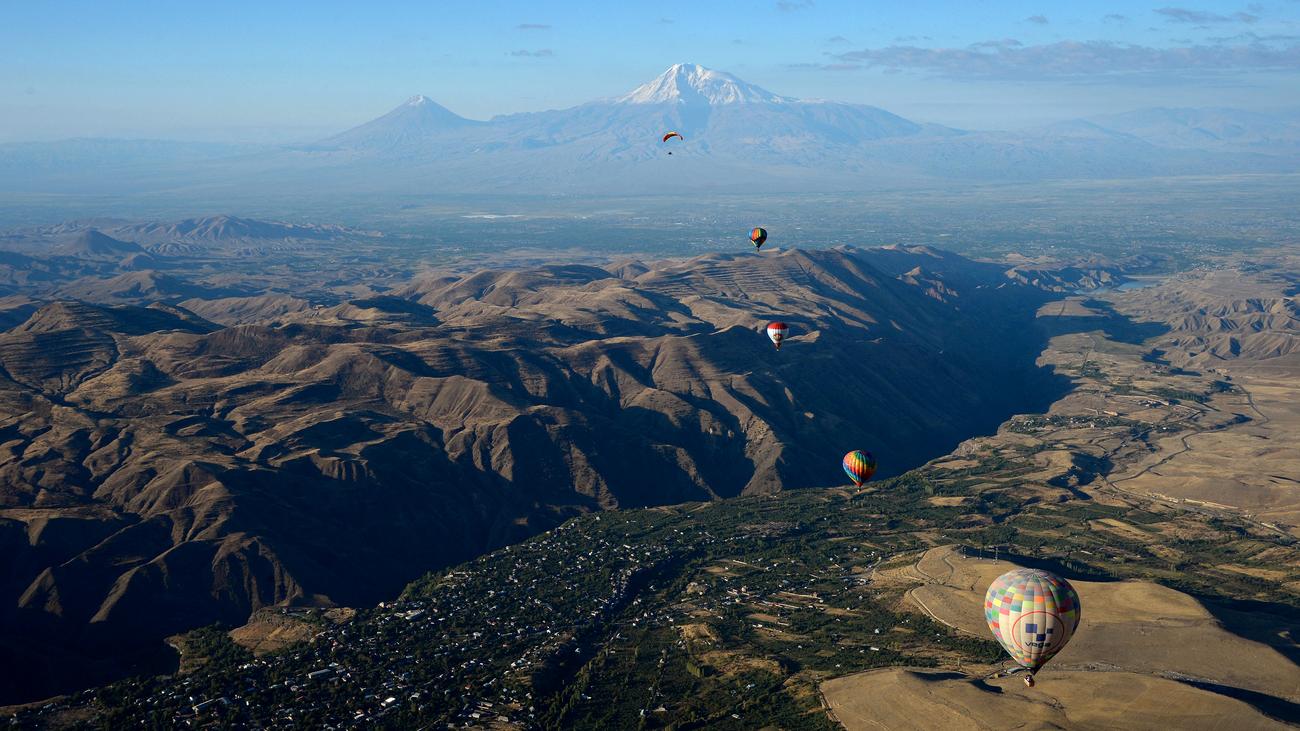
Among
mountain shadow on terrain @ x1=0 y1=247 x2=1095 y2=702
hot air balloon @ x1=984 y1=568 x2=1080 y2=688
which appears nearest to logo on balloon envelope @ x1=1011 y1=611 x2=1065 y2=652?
hot air balloon @ x1=984 y1=568 x2=1080 y2=688

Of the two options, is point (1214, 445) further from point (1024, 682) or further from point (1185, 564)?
point (1024, 682)

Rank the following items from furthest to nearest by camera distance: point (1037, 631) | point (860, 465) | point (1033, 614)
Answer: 1. point (860, 465)
2. point (1037, 631)
3. point (1033, 614)

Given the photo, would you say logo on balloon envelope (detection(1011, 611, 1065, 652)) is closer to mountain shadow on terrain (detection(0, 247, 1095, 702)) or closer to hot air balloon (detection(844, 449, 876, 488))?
hot air balloon (detection(844, 449, 876, 488))

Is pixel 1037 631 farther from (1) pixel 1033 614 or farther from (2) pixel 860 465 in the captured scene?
(2) pixel 860 465

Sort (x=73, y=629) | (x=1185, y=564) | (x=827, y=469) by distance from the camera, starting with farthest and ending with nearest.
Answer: (x=827, y=469)
(x=1185, y=564)
(x=73, y=629)

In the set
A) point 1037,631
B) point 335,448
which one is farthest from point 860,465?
point 335,448

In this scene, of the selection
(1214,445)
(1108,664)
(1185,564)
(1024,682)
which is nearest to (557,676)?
(1024,682)

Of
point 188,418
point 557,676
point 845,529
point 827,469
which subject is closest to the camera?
point 557,676

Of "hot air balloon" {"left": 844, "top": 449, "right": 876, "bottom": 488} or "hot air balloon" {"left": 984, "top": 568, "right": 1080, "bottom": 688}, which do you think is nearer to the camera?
"hot air balloon" {"left": 984, "top": 568, "right": 1080, "bottom": 688}

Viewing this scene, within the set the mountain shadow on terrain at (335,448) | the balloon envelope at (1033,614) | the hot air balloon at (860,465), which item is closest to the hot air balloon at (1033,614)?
the balloon envelope at (1033,614)
